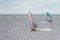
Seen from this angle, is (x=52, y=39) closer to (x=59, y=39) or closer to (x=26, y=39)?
(x=59, y=39)

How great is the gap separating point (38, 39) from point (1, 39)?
653cm

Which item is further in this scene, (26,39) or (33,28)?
(33,28)

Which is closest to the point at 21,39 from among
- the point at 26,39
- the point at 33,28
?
the point at 26,39

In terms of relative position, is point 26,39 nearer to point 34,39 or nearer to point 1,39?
point 34,39

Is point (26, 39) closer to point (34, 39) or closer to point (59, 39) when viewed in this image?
point (34, 39)

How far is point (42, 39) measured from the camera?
47.5m

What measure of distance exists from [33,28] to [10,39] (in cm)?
1455

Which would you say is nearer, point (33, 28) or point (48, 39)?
point (48, 39)

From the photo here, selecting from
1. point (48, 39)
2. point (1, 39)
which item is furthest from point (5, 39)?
point (48, 39)

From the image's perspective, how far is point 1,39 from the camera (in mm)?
47312

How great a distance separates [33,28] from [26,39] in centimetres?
1390

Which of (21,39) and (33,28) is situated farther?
(33,28)

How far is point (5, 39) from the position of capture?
4709cm

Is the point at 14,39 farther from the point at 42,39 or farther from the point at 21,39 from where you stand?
the point at 42,39
